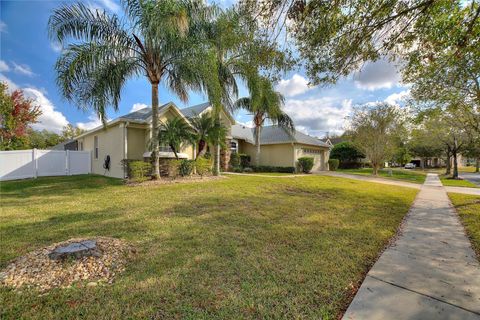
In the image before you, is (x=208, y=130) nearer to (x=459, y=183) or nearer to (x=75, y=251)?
(x=75, y=251)

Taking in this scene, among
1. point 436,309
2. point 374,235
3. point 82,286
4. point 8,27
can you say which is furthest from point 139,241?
point 8,27

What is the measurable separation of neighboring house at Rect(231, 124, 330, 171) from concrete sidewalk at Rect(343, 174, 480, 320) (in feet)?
53.7

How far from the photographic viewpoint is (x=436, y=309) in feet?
8.45

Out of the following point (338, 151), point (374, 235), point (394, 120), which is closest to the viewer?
point (374, 235)

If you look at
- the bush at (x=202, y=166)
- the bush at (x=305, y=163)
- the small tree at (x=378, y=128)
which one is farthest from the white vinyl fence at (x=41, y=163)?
the small tree at (x=378, y=128)

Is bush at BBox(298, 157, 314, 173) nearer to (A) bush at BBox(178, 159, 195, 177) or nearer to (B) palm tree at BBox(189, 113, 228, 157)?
(B) palm tree at BBox(189, 113, 228, 157)

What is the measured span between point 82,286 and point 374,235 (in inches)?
214

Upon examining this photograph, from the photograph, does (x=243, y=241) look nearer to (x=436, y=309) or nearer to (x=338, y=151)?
(x=436, y=309)

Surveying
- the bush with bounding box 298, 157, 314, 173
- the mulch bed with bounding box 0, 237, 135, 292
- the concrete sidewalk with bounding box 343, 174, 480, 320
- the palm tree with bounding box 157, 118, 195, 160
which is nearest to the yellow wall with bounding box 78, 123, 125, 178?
the palm tree with bounding box 157, 118, 195, 160

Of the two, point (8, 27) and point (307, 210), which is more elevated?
point (8, 27)

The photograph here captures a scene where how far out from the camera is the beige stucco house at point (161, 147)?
44.9ft

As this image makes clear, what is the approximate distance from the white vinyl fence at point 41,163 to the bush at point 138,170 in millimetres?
7535

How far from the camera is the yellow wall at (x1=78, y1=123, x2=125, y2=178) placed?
1371cm

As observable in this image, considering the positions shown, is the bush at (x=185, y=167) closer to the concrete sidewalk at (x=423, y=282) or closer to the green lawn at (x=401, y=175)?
the concrete sidewalk at (x=423, y=282)
